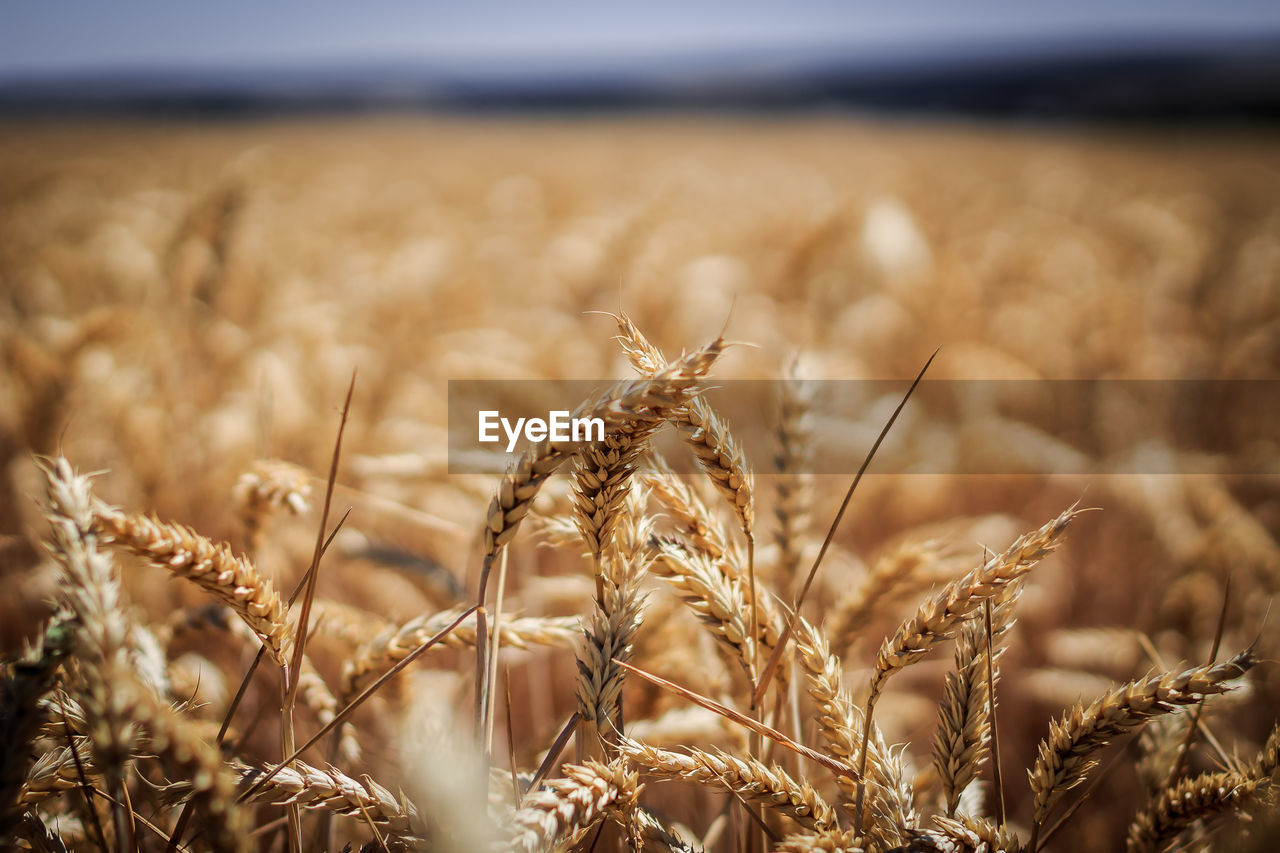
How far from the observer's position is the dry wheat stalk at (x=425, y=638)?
805 mm

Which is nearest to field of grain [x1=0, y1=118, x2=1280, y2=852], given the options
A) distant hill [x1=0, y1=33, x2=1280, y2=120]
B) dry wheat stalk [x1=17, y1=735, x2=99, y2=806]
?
dry wheat stalk [x1=17, y1=735, x2=99, y2=806]

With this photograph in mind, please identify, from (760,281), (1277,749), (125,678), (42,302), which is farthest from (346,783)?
(760,281)

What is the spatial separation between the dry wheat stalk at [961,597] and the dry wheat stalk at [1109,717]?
0.15m

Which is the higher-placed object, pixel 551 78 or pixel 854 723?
pixel 551 78

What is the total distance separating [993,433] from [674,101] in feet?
304

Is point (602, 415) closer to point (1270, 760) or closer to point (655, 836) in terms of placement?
point (655, 836)

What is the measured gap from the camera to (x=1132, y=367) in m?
3.26

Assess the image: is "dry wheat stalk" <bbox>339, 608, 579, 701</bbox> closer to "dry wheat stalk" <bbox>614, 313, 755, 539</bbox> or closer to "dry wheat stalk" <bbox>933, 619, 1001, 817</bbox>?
"dry wheat stalk" <bbox>614, 313, 755, 539</bbox>

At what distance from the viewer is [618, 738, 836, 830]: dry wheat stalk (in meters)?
0.66

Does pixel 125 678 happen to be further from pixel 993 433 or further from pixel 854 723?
pixel 993 433

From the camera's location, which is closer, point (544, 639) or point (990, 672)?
point (990, 672)

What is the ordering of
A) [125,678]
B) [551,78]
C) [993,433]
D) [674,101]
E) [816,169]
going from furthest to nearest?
[551,78] → [674,101] → [816,169] → [993,433] → [125,678]

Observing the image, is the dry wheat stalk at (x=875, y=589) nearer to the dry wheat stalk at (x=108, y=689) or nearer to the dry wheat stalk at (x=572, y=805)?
the dry wheat stalk at (x=572, y=805)

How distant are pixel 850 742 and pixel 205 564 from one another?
2.33 feet
